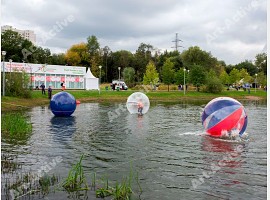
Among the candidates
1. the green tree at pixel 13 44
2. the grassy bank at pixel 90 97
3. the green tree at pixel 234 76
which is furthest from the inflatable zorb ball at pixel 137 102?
the green tree at pixel 234 76

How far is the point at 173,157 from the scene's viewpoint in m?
12.6

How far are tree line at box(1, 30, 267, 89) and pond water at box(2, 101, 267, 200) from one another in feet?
205

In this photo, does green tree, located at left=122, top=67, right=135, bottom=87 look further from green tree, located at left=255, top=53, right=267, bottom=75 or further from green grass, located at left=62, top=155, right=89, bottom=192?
green grass, located at left=62, top=155, right=89, bottom=192

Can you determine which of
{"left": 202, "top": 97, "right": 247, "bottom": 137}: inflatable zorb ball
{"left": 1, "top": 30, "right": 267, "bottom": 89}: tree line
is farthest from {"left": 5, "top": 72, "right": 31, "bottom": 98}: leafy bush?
{"left": 1, "top": 30, "right": 267, "bottom": 89}: tree line

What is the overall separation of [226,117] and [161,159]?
4.85 meters

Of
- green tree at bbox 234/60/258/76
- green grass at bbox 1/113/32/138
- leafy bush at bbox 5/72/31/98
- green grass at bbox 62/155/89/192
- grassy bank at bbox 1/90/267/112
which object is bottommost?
green grass at bbox 62/155/89/192

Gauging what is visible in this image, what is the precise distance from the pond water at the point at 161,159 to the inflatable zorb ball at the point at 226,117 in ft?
2.11

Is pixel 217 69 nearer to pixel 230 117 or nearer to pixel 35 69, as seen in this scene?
pixel 35 69

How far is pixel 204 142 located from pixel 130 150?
3.68 metres

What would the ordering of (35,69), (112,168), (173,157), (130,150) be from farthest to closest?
1. (35,69)
2. (130,150)
3. (173,157)
4. (112,168)

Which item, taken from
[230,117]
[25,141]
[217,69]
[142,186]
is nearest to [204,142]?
[230,117]

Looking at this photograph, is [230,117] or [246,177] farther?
[230,117]

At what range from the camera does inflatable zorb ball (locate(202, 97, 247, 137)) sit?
51.5 ft

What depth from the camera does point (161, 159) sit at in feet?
40.4
